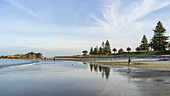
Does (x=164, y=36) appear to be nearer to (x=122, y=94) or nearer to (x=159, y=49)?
(x=159, y=49)

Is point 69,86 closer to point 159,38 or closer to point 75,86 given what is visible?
point 75,86

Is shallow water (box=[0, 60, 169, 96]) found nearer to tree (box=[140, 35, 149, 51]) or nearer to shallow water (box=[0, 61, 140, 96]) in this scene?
shallow water (box=[0, 61, 140, 96])

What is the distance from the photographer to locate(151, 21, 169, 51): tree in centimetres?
7131

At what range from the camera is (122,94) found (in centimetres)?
791

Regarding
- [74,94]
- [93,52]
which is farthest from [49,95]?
[93,52]

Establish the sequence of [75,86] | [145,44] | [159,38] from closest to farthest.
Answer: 1. [75,86]
2. [159,38]
3. [145,44]

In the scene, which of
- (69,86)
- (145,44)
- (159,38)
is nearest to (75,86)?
(69,86)

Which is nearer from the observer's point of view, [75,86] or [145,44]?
[75,86]

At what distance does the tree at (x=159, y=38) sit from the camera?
2808 inches

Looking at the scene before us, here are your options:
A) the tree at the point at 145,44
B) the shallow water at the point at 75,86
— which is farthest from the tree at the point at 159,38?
the shallow water at the point at 75,86

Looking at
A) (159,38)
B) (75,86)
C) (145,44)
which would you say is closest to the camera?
(75,86)

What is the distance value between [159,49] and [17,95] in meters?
79.0

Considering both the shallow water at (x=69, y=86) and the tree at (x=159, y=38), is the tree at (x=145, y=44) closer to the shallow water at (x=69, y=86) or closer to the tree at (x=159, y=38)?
the tree at (x=159, y=38)

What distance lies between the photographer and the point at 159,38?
7262cm
